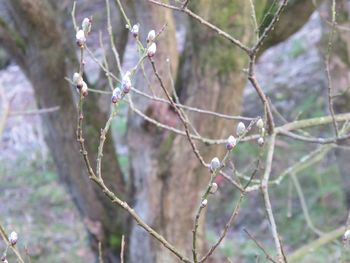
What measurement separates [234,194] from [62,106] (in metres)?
3.75

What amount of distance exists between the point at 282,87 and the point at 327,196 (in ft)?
6.09

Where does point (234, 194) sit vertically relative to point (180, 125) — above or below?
above

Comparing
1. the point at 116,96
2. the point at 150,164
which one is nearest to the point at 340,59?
the point at 150,164

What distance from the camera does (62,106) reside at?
3969mm

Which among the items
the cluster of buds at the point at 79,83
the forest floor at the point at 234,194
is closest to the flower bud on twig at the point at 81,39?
the cluster of buds at the point at 79,83

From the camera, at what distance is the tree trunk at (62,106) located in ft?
12.2

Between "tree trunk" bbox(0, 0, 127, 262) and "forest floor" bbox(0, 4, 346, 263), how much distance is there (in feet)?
5.65

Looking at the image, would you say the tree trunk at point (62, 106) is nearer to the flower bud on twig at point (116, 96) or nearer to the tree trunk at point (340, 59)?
the tree trunk at point (340, 59)

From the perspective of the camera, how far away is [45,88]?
3.93m

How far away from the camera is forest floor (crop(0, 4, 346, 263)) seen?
6480 millimetres

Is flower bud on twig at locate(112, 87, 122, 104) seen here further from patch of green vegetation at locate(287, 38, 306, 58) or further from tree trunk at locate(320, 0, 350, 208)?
patch of green vegetation at locate(287, 38, 306, 58)

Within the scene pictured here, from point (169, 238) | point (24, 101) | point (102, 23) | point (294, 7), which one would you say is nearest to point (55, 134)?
point (169, 238)

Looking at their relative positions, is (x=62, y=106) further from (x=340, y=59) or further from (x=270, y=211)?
(x=340, y=59)

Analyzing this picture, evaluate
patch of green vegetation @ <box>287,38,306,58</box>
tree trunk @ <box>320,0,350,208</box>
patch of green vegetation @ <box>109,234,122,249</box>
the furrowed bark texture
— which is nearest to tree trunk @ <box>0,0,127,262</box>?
patch of green vegetation @ <box>109,234,122,249</box>
